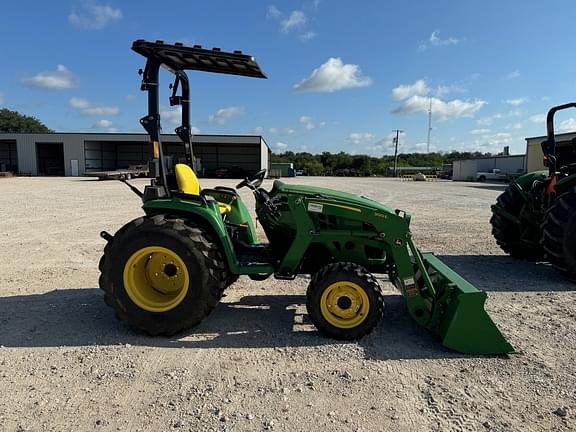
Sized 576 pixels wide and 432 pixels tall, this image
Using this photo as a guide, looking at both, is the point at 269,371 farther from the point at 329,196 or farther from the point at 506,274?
the point at 506,274

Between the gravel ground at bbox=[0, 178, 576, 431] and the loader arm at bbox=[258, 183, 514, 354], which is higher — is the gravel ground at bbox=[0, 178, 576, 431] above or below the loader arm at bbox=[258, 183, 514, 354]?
below

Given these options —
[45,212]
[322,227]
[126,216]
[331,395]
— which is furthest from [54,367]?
[45,212]

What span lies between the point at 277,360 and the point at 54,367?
171 cm

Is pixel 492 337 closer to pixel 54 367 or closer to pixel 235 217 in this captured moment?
pixel 235 217

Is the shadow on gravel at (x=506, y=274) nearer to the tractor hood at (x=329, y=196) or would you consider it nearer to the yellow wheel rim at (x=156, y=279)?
the tractor hood at (x=329, y=196)

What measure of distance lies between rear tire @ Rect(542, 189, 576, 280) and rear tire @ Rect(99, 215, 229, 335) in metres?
4.50

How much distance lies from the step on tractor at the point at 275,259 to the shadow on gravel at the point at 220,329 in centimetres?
16

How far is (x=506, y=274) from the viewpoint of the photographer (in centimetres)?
622

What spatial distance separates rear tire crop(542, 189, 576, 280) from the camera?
5.62 meters

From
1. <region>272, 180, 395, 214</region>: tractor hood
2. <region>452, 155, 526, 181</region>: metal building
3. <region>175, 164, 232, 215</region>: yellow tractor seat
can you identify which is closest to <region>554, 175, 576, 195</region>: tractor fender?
<region>272, 180, 395, 214</region>: tractor hood

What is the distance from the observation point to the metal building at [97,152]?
142ft

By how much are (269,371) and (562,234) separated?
454 centimetres

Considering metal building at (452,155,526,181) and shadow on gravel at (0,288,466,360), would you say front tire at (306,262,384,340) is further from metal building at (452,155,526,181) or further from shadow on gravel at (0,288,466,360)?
metal building at (452,155,526,181)

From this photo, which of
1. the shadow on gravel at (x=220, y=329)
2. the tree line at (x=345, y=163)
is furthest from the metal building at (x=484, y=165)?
the shadow on gravel at (x=220, y=329)
